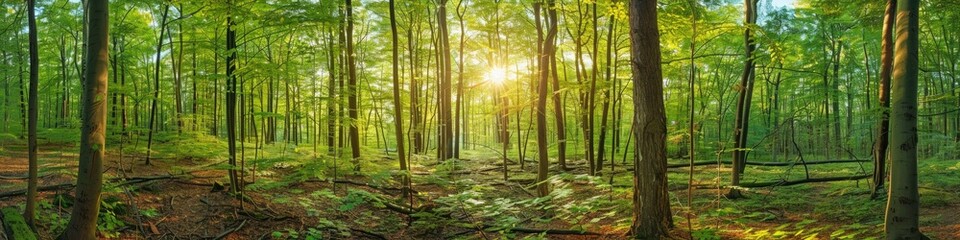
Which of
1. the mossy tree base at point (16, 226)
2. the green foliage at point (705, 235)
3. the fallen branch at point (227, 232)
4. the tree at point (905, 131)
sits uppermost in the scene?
the tree at point (905, 131)

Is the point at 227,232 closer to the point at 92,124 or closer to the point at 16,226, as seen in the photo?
the point at 16,226

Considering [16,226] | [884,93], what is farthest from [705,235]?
[16,226]

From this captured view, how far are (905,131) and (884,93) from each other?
178 inches

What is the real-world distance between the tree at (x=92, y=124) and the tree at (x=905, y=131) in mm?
7215

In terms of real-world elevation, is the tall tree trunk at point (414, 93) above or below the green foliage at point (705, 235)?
above

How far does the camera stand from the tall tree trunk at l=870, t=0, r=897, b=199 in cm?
738

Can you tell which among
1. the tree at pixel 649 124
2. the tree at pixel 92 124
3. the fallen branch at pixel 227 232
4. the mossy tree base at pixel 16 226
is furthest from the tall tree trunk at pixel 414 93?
the mossy tree base at pixel 16 226

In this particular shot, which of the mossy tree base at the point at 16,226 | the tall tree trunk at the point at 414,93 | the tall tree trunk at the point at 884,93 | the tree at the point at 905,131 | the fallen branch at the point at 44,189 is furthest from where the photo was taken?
the tall tree trunk at the point at 414,93

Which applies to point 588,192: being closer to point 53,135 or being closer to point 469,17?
point 469,17

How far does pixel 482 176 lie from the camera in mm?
15219

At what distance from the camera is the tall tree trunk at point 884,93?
738cm

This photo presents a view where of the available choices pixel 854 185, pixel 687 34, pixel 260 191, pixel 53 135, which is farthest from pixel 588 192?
pixel 53 135

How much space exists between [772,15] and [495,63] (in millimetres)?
12114

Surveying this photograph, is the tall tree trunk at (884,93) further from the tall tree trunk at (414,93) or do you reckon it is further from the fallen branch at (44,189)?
the tall tree trunk at (414,93)
